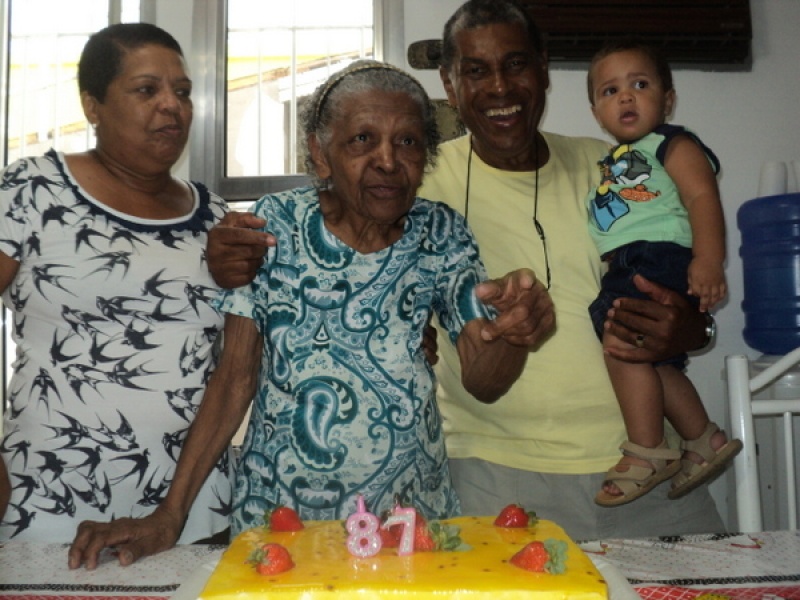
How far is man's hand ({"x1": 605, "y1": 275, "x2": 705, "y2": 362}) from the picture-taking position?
196 centimetres

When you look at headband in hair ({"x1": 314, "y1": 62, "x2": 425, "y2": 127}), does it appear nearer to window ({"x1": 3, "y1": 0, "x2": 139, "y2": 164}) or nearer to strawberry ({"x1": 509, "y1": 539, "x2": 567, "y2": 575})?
strawberry ({"x1": 509, "y1": 539, "x2": 567, "y2": 575})

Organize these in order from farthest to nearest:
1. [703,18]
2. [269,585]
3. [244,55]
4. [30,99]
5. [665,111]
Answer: [30,99], [244,55], [703,18], [665,111], [269,585]

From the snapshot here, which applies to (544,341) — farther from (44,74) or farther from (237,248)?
(44,74)

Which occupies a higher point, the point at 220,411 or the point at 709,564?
the point at 220,411

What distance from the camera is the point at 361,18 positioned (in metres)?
3.77

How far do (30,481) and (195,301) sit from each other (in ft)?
1.64

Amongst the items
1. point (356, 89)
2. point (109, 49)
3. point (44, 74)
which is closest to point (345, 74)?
point (356, 89)

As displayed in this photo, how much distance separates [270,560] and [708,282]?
1320mm

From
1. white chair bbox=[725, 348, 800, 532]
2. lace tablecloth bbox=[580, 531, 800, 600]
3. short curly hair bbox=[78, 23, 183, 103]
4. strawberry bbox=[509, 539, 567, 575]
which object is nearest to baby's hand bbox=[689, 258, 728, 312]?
white chair bbox=[725, 348, 800, 532]

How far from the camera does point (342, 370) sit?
163cm

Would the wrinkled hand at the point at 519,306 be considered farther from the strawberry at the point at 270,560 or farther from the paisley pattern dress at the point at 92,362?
the paisley pattern dress at the point at 92,362

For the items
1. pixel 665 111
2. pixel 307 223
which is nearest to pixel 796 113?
pixel 665 111

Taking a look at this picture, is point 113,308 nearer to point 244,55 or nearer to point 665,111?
point 665,111

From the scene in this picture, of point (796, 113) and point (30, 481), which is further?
point (796, 113)
